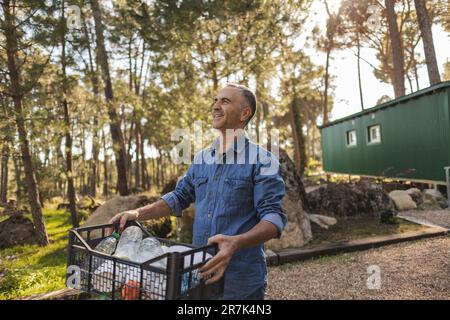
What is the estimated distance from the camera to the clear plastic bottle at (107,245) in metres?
1.81

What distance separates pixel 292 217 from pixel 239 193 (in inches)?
202

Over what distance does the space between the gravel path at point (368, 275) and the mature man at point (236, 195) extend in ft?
9.22

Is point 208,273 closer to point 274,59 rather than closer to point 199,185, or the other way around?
point 199,185

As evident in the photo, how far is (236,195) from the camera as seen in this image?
1957 millimetres

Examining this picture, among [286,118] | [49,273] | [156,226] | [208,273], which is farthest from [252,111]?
[286,118]

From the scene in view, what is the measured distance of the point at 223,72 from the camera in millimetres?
10242

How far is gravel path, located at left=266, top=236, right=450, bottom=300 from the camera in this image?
173 inches

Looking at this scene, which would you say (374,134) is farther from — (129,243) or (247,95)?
(129,243)

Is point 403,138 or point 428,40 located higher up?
point 428,40

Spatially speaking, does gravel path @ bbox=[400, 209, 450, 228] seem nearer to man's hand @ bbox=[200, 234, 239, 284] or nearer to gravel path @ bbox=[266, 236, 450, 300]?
gravel path @ bbox=[266, 236, 450, 300]

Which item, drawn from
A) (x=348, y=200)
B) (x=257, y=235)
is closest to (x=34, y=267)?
(x=257, y=235)

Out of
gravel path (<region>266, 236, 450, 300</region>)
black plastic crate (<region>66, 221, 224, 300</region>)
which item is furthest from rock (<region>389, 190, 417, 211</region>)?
black plastic crate (<region>66, 221, 224, 300</region>)

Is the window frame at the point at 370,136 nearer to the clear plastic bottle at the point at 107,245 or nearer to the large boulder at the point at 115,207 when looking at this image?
the large boulder at the point at 115,207
